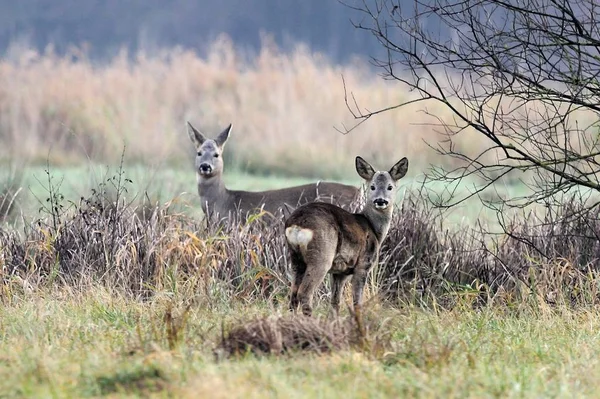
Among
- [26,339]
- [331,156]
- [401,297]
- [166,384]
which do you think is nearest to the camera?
[166,384]

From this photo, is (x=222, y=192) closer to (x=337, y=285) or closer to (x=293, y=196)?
(x=293, y=196)

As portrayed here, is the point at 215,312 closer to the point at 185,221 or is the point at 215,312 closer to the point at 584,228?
the point at 185,221

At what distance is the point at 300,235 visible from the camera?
28.8ft

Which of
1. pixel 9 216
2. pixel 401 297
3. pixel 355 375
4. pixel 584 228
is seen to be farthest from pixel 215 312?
pixel 9 216

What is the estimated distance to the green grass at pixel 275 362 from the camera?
624 centimetres

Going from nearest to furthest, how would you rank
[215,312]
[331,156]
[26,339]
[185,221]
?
[26,339], [215,312], [185,221], [331,156]

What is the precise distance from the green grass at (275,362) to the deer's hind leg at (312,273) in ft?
1.81

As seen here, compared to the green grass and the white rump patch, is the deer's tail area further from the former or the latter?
the green grass

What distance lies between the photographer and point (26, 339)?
7969 mm

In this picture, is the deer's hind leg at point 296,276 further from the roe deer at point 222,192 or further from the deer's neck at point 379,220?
the roe deer at point 222,192

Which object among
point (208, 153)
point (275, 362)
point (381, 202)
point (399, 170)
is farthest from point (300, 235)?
point (208, 153)

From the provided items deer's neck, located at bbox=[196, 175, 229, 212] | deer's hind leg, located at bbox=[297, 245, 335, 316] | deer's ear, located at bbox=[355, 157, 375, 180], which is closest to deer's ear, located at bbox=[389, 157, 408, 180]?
deer's ear, located at bbox=[355, 157, 375, 180]

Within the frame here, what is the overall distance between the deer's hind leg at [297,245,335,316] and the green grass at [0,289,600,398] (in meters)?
0.55

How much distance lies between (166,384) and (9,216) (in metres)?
9.65
